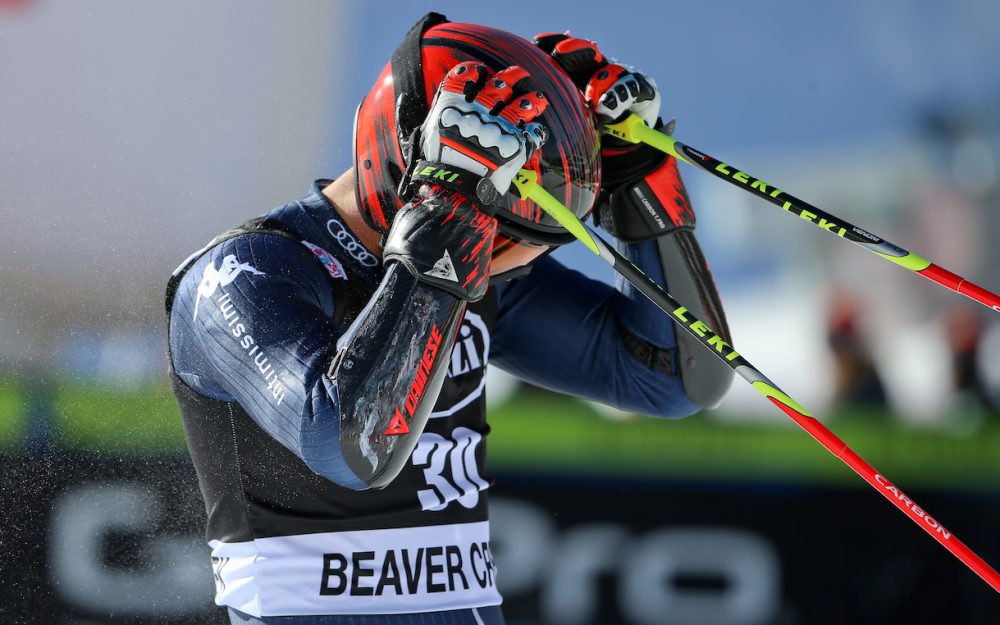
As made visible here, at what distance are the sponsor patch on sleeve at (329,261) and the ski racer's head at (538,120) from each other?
96 millimetres

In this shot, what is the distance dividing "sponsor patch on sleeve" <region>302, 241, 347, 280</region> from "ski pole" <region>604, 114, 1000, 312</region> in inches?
25.3

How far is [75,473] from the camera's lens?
99.3 inches

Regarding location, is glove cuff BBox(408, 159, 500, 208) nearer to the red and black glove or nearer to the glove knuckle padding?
the glove knuckle padding

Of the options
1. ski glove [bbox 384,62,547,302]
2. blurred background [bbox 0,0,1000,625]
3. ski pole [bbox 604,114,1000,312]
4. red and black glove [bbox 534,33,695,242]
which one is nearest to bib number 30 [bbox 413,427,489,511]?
ski glove [bbox 384,62,547,302]

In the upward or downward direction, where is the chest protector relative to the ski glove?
downward

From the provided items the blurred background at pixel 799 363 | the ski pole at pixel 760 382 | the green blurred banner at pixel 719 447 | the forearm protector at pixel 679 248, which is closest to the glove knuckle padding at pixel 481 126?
the ski pole at pixel 760 382

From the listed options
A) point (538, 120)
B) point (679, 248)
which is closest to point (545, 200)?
point (538, 120)

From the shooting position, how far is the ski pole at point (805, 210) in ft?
6.40

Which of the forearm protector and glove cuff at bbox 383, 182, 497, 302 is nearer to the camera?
glove cuff at bbox 383, 182, 497, 302

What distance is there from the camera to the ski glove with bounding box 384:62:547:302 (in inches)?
67.5

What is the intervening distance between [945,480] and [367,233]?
2.92 metres

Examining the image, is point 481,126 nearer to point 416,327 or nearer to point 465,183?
point 465,183

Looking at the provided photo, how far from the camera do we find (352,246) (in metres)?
2.04

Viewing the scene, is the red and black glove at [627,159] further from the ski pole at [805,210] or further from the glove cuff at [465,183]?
the glove cuff at [465,183]
